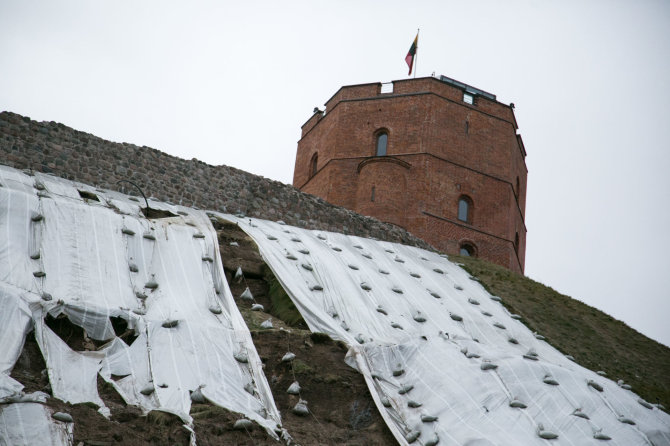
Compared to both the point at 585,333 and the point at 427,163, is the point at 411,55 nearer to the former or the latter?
the point at 427,163

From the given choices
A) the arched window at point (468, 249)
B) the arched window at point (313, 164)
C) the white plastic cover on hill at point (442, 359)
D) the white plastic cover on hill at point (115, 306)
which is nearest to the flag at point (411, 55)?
the arched window at point (313, 164)

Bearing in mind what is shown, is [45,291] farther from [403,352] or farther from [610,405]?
[610,405]

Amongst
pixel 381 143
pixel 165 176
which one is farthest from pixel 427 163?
pixel 165 176

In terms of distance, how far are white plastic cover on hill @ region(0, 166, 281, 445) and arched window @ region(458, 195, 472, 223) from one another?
13.3 meters

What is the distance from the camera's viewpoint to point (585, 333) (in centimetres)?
1332

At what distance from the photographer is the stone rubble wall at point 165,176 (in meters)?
11.8

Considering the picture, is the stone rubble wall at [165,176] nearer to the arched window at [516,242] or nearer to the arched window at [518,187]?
the arched window at [516,242]

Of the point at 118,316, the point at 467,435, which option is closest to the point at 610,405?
the point at 467,435

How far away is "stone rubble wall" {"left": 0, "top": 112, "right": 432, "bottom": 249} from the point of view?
1182 cm

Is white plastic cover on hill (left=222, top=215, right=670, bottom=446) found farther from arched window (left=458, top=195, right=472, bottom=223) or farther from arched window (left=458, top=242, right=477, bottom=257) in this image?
arched window (left=458, top=195, right=472, bottom=223)

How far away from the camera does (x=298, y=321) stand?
907 centimetres

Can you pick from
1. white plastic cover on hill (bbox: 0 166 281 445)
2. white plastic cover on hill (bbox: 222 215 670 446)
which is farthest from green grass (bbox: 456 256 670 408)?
white plastic cover on hill (bbox: 0 166 281 445)

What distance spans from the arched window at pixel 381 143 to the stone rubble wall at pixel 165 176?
7.24 meters

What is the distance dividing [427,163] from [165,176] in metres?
10.7
